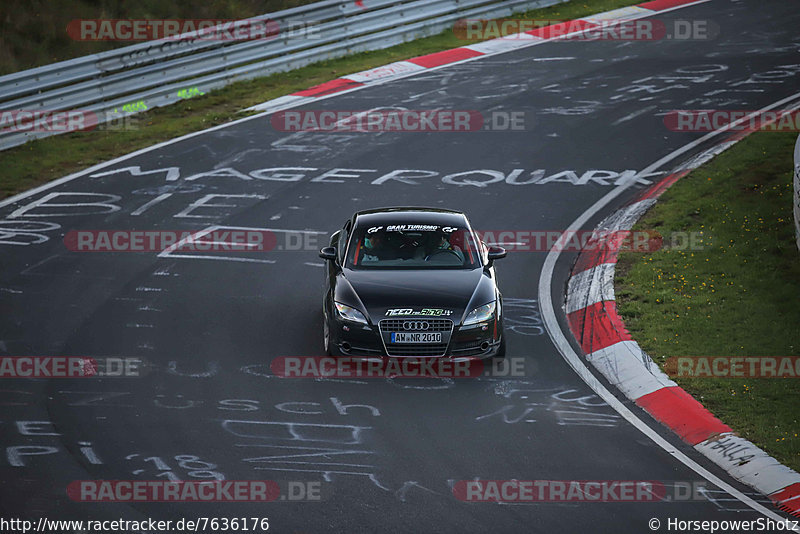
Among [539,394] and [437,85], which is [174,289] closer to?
[539,394]

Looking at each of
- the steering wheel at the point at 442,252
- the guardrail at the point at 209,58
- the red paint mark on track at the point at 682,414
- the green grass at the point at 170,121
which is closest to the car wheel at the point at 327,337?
the steering wheel at the point at 442,252

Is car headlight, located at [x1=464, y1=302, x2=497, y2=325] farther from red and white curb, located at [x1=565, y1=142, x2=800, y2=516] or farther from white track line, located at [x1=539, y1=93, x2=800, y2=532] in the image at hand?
red and white curb, located at [x1=565, y1=142, x2=800, y2=516]

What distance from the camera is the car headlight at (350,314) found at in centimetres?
1077

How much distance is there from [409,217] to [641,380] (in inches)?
132

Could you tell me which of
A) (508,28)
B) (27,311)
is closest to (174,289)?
(27,311)

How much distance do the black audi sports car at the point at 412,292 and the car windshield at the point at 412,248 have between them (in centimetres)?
1

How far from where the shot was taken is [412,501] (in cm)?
807

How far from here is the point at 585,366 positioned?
11.2m

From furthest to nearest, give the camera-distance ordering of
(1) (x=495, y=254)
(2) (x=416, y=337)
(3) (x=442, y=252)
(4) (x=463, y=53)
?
(4) (x=463, y=53) < (1) (x=495, y=254) < (3) (x=442, y=252) < (2) (x=416, y=337)

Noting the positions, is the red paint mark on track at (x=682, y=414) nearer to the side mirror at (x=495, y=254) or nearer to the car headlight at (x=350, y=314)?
the side mirror at (x=495, y=254)

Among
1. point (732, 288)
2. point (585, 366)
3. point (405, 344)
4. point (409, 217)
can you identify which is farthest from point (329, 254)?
point (732, 288)

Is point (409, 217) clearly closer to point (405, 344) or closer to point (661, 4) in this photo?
point (405, 344)

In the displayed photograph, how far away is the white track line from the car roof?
168cm

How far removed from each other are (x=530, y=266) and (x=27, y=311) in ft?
21.9
